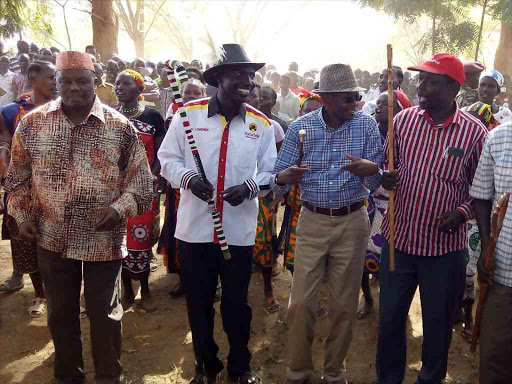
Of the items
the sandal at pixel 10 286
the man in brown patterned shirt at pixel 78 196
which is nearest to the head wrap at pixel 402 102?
the man in brown patterned shirt at pixel 78 196

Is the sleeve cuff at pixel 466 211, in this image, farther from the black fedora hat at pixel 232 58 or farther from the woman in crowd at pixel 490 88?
the woman in crowd at pixel 490 88

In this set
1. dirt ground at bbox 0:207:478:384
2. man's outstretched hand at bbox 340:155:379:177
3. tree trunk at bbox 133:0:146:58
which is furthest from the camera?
tree trunk at bbox 133:0:146:58

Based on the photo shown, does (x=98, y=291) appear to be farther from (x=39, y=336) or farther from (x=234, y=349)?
(x=39, y=336)

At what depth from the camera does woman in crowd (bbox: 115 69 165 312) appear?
198 inches

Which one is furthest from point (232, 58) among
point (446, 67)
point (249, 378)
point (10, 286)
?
point (10, 286)

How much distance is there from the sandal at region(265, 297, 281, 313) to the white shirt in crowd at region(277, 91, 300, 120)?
20.8 ft

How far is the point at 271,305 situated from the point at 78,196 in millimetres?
2635

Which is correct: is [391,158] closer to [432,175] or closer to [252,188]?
[432,175]

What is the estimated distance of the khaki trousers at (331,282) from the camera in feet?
12.1

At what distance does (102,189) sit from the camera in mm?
3314

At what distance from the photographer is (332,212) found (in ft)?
12.0

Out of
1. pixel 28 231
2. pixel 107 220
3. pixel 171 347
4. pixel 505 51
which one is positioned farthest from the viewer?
pixel 505 51

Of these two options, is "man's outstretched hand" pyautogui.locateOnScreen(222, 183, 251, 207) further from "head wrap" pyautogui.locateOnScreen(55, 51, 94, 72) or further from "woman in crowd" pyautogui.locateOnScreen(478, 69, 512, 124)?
"woman in crowd" pyautogui.locateOnScreen(478, 69, 512, 124)

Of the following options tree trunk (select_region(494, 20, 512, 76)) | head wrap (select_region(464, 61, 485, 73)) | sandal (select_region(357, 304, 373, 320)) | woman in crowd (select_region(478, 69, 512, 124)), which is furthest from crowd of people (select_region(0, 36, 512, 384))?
tree trunk (select_region(494, 20, 512, 76))
